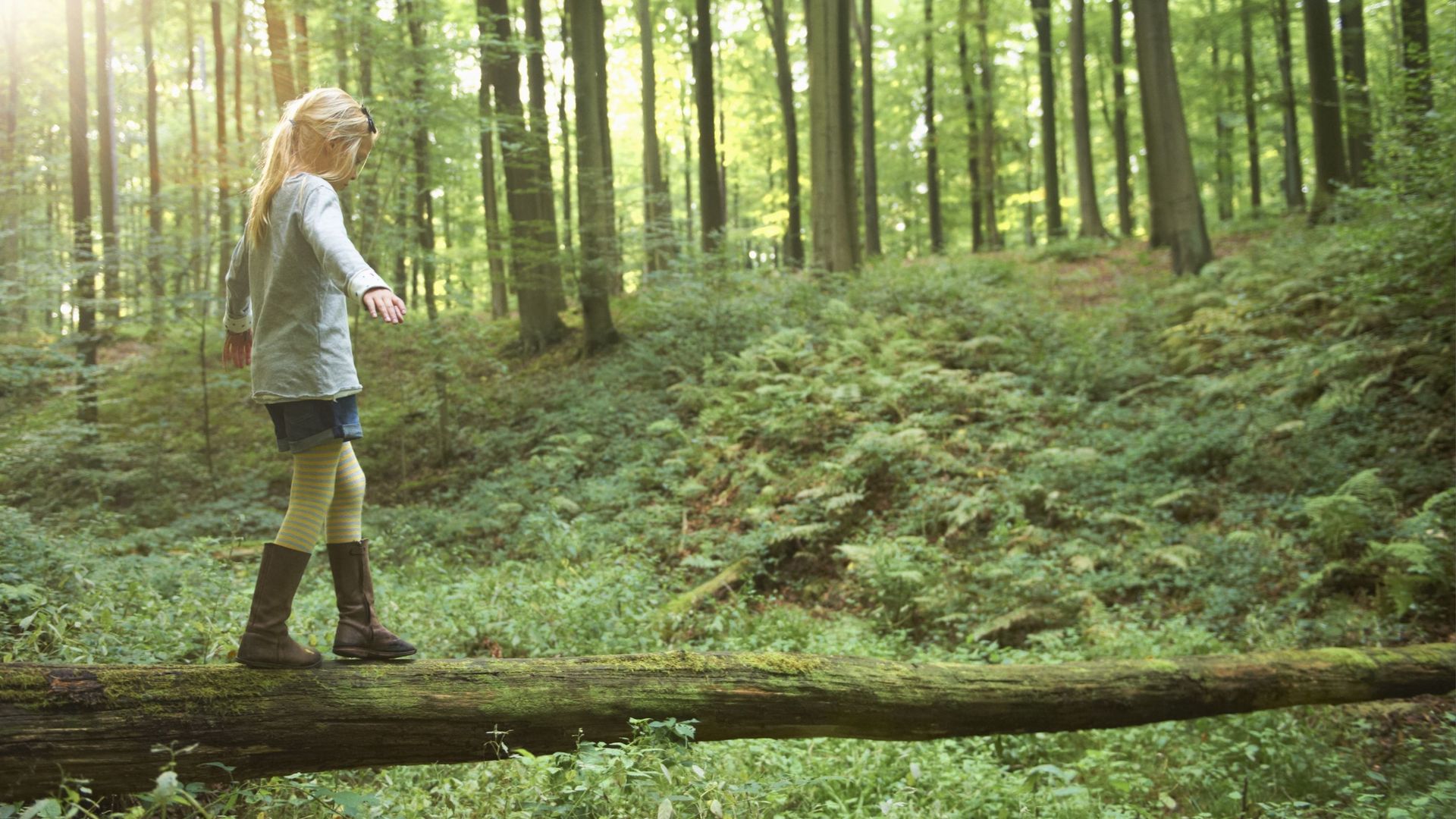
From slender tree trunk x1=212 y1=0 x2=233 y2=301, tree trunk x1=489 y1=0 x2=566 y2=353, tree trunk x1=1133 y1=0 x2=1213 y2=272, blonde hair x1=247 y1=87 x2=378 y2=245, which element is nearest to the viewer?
blonde hair x1=247 y1=87 x2=378 y2=245

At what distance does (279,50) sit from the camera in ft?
35.2

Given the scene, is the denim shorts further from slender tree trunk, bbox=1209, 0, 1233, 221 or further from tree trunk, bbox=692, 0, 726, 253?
slender tree trunk, bbox=1209, 0, 1233, 221

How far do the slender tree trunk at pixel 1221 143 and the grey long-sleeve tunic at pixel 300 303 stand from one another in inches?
1044

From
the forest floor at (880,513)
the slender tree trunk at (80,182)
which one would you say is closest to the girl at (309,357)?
the forest floor at (880,513)

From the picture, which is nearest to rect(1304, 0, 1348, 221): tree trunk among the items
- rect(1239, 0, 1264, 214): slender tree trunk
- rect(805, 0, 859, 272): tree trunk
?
rect(1239, 0, 1264, 214): slender tree trunk

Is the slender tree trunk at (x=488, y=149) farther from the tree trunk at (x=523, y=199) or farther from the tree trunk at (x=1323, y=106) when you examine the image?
the tree trunk at (x=1323, y=106)

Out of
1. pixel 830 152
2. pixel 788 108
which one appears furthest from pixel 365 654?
pixel 788 108

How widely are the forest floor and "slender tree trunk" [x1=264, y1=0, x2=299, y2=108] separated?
136 inches

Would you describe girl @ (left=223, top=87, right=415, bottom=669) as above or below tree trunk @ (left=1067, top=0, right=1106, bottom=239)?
below

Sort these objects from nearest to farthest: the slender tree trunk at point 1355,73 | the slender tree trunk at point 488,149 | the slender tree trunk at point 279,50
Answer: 1. the slender tree trunk at point 279,50
2. the slender tree trunk at point 488,149
3. the slender tree trunk at point 1355,73

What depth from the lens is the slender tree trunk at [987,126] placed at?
24453 mm

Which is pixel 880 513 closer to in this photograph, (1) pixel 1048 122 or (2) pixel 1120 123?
(1) pixel 1048 122

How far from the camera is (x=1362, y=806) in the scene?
405cm

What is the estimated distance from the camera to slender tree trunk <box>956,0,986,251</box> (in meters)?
24.0
